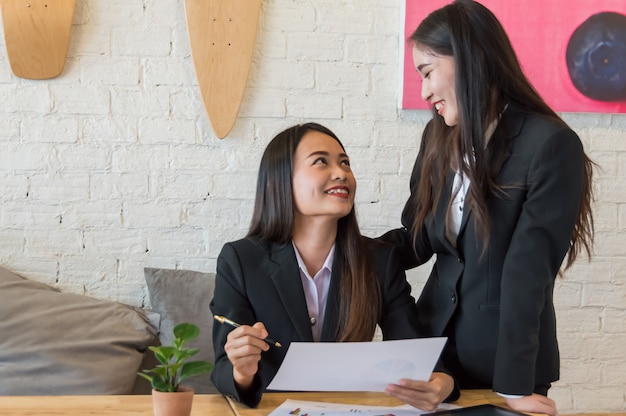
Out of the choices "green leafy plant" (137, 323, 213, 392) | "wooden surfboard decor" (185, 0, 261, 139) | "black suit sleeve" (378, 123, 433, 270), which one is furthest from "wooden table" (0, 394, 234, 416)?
"wooden surfboard decor" (185, 0, 261, 139)

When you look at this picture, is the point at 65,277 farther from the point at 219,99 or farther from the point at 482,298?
the point at 482,298

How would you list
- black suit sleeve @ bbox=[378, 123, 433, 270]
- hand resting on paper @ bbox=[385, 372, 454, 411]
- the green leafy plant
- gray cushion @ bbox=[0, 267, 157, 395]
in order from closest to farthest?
the green leafy plant < hand resting on paper @ bbox=[385, 372, 454, 411] < black suit sleeve @ bbox=[378, 123, 433, 270] < gray cushion @ bbox=[0, 267, 157, 395]

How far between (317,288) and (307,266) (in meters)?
0.06

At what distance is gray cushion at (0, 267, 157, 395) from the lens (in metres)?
2.22

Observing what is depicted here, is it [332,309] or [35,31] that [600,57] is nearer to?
[332,309]

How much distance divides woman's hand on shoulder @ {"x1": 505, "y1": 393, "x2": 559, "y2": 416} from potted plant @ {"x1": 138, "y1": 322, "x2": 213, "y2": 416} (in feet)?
1.99

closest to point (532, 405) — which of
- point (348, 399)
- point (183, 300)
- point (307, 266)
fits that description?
point (348, 399)

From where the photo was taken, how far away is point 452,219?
5.83ft

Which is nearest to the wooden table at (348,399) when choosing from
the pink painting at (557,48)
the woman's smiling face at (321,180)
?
the woman's smiling face at (321,180)

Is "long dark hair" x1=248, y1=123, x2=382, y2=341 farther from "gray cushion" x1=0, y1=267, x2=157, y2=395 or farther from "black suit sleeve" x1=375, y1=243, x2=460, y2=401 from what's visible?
"gray cushion" x1=0, y1=267, x2=157, y2=395

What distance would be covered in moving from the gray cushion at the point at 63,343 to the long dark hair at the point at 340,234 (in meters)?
0.68

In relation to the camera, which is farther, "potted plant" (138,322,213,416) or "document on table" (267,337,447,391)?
"document on table" (267,337,447,391)

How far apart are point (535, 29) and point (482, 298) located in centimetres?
127

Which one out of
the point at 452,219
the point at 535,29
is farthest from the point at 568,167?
the point at 535,29
